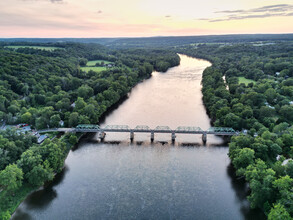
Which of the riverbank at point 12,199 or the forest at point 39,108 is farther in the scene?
the forest at point 39,108

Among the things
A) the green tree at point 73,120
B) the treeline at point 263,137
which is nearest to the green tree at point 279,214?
the treeline at point 263,137

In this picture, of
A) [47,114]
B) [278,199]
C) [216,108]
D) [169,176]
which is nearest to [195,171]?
[169,176]

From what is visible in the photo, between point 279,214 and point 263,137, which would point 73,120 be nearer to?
point 263,137

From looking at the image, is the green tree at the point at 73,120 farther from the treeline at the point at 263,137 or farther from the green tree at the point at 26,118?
the treeline at the point at 263,137

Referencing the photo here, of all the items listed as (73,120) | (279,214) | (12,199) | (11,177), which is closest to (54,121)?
(73,120)

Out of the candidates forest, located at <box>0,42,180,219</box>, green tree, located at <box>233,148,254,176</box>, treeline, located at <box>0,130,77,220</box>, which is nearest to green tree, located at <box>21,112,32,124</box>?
forest, located at <box>0,42,180,219</box>
